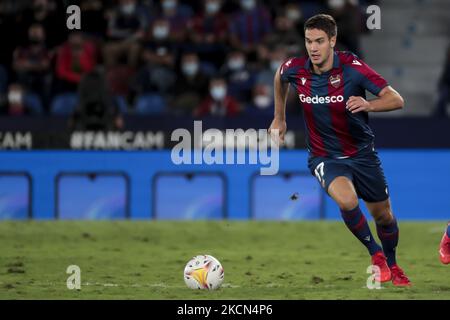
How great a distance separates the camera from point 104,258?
11.2 metres

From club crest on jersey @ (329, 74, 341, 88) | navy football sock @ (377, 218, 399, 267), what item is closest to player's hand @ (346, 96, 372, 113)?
club crest on jersey @ (329, 74, 341, 88)

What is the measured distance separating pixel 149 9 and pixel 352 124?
32.3ft

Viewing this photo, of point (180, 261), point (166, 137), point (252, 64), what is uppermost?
point (252, 64)

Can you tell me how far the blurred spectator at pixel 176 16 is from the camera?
58.2 ft

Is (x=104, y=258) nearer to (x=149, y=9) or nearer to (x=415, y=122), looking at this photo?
(x=415, y=122)

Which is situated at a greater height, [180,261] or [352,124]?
[352,124]

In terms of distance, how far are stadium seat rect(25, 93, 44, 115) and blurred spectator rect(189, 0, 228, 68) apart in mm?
2533

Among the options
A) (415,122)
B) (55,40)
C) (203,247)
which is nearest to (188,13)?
(55,40)

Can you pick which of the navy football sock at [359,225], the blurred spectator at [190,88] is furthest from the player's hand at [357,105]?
the blurred spectator at [190,88]

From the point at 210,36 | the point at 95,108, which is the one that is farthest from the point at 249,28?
the point at 95,108

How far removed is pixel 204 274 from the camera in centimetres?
893

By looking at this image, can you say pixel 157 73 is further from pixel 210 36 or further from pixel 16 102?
pixel 16 102

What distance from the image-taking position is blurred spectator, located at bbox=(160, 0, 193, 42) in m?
17.7

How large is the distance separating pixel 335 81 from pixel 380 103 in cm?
48
